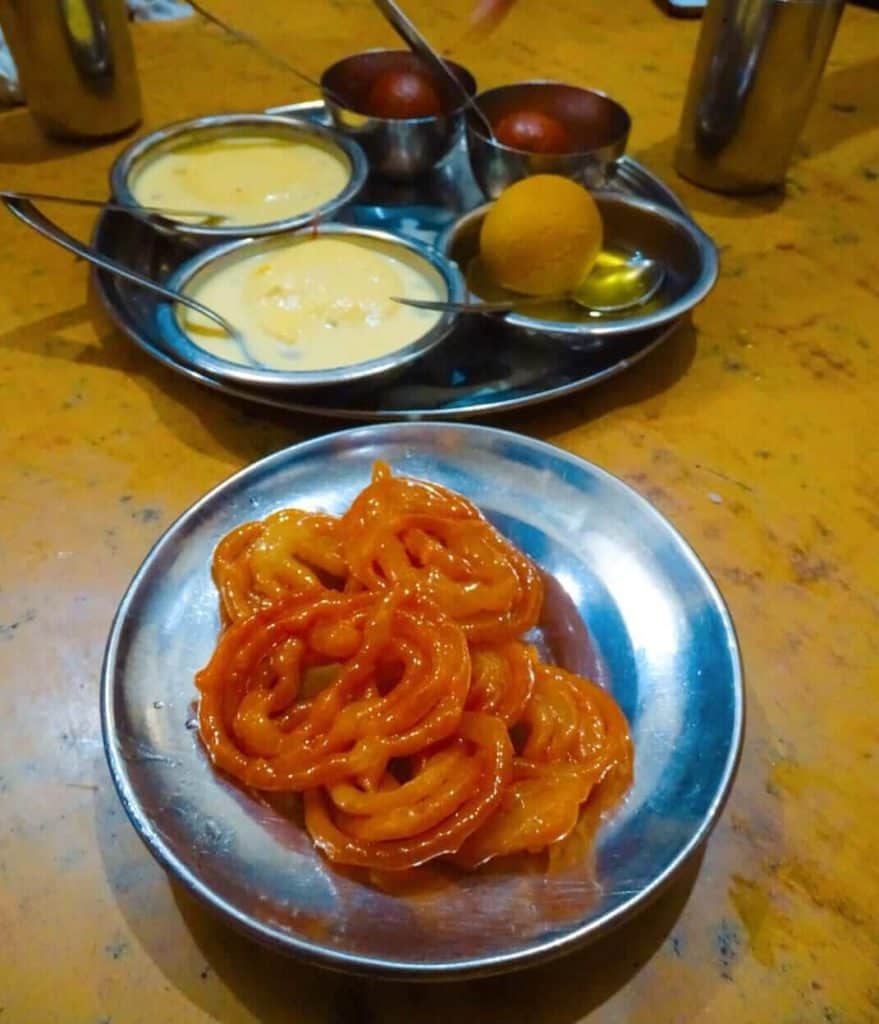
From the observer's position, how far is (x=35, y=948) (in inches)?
26.8

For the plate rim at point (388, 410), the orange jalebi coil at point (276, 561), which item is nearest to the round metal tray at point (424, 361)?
the plate rim at point (388, 410)

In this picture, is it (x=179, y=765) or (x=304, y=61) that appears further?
(x=304, y=61)

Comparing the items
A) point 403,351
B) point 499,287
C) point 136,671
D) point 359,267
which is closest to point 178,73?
point 359,267

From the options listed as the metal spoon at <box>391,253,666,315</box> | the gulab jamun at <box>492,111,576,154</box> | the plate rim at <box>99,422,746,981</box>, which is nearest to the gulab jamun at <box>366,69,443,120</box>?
the gulab jamun at <box>492,111,576,154</box>

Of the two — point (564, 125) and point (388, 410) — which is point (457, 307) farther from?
point (564, 125)

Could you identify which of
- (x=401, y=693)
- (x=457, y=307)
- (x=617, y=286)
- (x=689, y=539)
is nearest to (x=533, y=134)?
(x=617, y=286)

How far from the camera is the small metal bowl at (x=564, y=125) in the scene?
132cm

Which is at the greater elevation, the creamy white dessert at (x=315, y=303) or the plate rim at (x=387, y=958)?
the plate rim at (x=387, y=958)

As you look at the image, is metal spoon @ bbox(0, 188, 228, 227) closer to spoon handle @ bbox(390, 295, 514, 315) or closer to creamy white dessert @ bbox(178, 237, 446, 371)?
creamy white dessert @ bbox(178, 237, 446, 371)

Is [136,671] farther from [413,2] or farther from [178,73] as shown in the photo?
[413,2]

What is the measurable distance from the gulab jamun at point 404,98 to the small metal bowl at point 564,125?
0.23 ft

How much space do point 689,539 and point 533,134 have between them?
28.1 inches

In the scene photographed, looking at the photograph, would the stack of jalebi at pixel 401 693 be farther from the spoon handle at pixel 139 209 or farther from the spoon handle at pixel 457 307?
the spoon handle at pixel 139 209

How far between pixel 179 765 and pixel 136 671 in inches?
3.8
